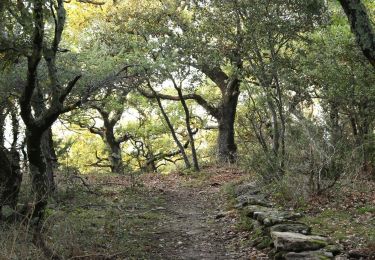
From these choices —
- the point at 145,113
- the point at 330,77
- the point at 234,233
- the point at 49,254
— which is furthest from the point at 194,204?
the point at 145,113

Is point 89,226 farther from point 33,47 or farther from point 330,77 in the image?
point 330,77

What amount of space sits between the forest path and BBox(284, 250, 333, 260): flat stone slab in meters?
0.89

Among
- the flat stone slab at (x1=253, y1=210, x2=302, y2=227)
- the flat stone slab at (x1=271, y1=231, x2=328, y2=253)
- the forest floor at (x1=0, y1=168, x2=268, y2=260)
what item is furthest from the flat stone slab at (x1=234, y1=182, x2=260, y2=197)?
the flat stone slab at (x1=271, y1=231, x2=328, y2=253)

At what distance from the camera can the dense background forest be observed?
21.8ft

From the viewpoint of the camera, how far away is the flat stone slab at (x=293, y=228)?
691cm

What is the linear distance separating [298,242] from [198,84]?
496 inches

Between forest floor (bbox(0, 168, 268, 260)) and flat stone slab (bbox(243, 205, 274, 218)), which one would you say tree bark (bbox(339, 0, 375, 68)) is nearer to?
forest floor (bbox(0, 168, 268, 260))

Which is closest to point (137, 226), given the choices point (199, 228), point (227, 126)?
point (199, 228)

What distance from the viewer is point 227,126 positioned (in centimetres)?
2089

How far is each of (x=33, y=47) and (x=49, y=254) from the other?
304 centimetres

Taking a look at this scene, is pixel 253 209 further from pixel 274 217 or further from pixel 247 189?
pixel 247 189

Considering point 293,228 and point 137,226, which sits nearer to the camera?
point 293,228

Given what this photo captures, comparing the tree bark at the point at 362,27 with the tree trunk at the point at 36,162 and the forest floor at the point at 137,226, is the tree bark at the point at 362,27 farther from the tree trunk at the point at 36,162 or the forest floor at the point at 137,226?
the tree trunk at the point at 36,162

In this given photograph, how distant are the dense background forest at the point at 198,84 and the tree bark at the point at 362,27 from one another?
0.01 meters
